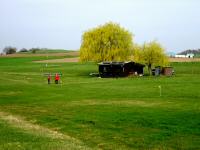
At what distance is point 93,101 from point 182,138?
15.8 m

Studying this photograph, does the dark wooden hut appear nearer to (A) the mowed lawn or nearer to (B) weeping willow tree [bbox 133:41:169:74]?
(B) weeping willow tree [bbox 133:41:169:74]

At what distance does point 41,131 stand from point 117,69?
5585cm

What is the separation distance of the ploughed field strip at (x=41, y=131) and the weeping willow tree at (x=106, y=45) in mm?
60579

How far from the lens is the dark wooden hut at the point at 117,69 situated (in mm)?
73688

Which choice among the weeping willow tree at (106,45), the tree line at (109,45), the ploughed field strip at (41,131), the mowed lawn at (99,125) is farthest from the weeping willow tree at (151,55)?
the ploughed field strip at (41,131)

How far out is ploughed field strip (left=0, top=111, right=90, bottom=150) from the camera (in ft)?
49.1

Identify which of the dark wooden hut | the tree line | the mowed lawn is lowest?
the mowed lawn

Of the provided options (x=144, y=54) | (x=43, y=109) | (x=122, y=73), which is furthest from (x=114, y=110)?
(x=144, y=54)

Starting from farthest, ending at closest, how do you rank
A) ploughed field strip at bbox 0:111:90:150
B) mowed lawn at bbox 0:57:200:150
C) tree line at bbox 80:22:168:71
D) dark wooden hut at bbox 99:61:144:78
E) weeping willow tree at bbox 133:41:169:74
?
tree line at bbox 80:22:168:71 < weeping willow tree at bbox 133:41:169:74 < dark wooden hut at bbox 99:61:144:78 < mowed lawn at bbox 0:57:200:150 < ploughed field strip at bbox 0:111:90:150

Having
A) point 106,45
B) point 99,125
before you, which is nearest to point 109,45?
point 106,45

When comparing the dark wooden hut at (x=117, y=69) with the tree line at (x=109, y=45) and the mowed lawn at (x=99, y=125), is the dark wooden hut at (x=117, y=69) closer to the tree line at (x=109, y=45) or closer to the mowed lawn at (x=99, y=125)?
the tree line at (x=109, y=45)

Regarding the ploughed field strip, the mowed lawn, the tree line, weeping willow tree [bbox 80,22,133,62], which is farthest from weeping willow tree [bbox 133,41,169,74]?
the ploughed field strip

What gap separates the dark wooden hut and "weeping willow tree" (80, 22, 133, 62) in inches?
339

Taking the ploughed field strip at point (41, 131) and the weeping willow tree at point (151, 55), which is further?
the weeping willow tree at point (151, 55)
